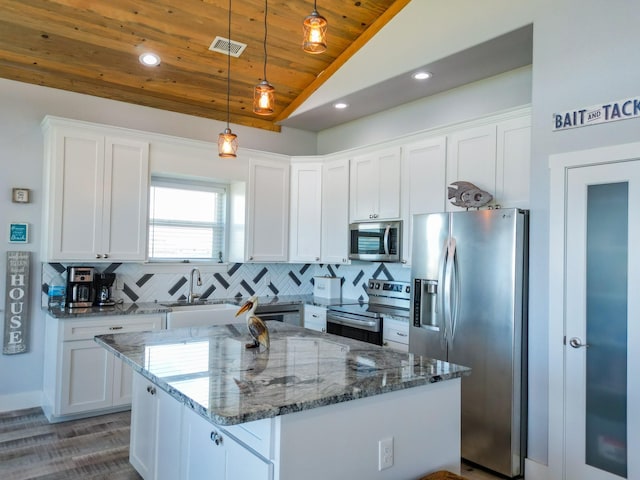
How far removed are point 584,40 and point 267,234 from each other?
3.34 meters

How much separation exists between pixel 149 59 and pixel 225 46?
0.69 m

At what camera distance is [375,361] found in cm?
220

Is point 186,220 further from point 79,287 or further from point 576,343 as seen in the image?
point 576,343

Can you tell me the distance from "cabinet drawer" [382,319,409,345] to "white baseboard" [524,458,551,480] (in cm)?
117

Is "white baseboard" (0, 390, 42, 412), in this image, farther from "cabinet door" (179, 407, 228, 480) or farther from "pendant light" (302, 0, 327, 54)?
"pendant light" (302, 0, 327, 54)

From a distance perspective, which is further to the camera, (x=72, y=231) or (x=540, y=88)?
(x=72, y=231)

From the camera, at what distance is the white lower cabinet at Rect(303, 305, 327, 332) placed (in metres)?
4.57

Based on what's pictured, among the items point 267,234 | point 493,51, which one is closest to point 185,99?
point 267,234

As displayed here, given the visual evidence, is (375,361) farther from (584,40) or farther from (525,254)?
(584,40)

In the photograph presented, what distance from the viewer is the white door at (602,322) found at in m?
2.58

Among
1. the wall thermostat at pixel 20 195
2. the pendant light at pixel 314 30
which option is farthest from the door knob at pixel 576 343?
the wall thermostat at pixel 20 195

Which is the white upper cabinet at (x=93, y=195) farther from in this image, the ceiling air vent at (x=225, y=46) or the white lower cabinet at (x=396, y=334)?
the white lower cabinet at (x=396, y=334)

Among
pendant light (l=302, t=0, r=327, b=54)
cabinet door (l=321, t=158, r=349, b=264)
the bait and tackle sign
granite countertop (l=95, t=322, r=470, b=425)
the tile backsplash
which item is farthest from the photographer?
cabinet door (l=321, t=158, r=349, b=264)

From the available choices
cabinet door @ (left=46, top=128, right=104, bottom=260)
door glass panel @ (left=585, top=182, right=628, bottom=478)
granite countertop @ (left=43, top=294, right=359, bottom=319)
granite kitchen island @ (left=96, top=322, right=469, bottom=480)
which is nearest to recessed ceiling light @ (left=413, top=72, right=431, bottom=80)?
door glass panel @ (left=585, top=182, right=628, bottom=478)
